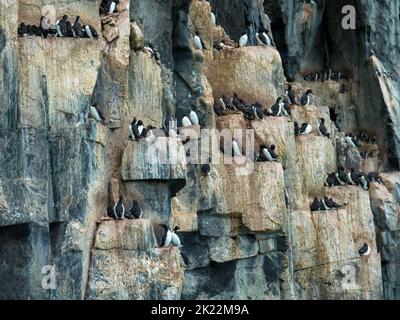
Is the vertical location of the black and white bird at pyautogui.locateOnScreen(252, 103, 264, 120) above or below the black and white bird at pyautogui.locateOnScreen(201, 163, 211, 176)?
above

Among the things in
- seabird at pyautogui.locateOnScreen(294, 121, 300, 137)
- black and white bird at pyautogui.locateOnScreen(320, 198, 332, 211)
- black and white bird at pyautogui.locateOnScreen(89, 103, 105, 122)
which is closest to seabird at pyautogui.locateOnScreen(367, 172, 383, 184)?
seabird at pyautogui.locateOnScreen(294, 121, 300, 137)

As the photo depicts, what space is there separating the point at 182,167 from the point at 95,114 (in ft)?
8.72

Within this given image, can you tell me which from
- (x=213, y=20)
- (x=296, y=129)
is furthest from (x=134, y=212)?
(x=296, y=129)

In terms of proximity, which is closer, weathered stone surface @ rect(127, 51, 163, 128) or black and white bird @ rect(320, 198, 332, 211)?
weathered stone surface @ rect(127, 51, 163, 128)

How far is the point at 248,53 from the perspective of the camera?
31.5 metres

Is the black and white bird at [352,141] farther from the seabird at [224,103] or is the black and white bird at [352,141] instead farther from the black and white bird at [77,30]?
the black and white bird at [77,30]

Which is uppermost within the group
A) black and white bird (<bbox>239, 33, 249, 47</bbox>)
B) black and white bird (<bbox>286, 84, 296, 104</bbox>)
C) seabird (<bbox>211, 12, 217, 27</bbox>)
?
seabird (<bbox>211, 12, 217, 27</bbox>)

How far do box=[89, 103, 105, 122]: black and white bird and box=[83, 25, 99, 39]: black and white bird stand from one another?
5.22 ft

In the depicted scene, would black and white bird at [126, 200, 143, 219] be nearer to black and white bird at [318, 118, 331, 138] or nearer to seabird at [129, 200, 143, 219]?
seabird at [129, 200, 143, 219]

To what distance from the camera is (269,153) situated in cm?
2908

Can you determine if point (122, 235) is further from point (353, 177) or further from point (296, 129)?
point (353, 177)

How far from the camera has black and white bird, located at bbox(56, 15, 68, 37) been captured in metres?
22.6

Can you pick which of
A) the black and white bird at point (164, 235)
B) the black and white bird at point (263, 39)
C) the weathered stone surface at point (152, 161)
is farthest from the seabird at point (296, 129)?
the black and white bird at point (164, 235)
